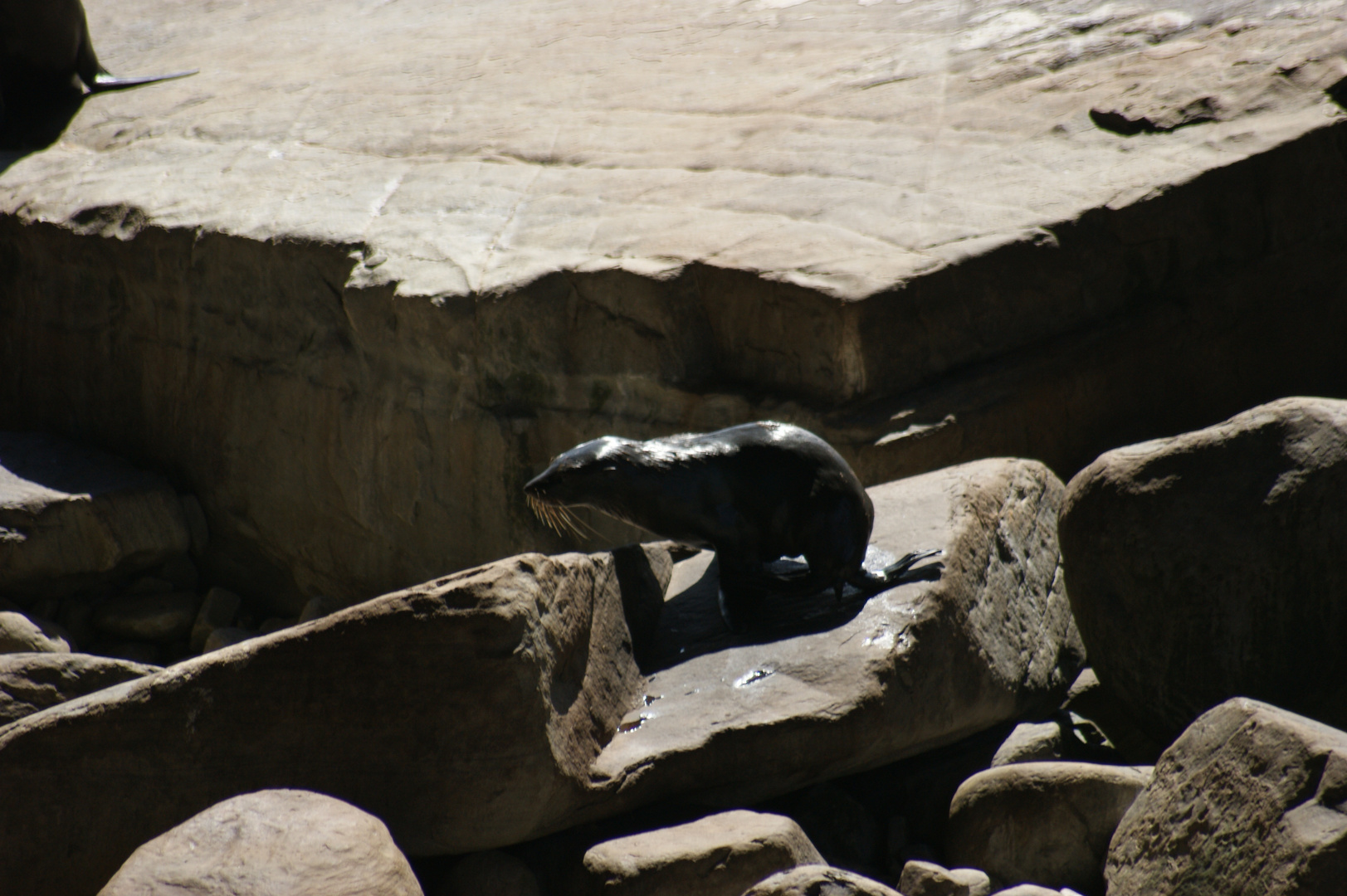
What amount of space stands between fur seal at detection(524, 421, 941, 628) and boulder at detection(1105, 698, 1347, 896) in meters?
0.94

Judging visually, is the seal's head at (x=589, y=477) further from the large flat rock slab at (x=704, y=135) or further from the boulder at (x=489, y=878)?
the large flat rock slab at (x=704, y=135)

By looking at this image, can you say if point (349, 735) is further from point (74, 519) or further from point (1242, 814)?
point (74, 519)

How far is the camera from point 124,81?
28.0 ft

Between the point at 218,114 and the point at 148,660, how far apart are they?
138 inches

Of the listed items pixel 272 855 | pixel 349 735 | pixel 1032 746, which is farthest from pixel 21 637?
pixel 1032 746

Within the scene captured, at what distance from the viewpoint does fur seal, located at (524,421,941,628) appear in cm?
302

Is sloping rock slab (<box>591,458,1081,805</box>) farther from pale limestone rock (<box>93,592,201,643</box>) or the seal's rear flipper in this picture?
pale limestone rock (<box>93,592,201,643</box>)

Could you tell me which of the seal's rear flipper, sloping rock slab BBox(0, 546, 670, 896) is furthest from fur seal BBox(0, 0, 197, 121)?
the seal's rear flipper

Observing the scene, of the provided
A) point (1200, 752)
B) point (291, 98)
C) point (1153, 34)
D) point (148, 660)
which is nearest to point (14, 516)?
point (148, 660)

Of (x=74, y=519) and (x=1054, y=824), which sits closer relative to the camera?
(x=1054, y=824)

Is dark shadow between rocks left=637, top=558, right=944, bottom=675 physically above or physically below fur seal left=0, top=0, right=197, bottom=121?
below

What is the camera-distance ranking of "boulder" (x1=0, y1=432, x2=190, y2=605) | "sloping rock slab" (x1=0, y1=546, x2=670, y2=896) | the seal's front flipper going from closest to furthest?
1. "sloping rock slab" (x1=0, y1=546, x2=670, y2=896)
2. "boulder" (x1=0, y1=432, x2=190, y2=605)
3. the seal's front flipper

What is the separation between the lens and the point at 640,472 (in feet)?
9.95

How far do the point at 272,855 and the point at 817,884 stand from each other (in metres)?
0.91
